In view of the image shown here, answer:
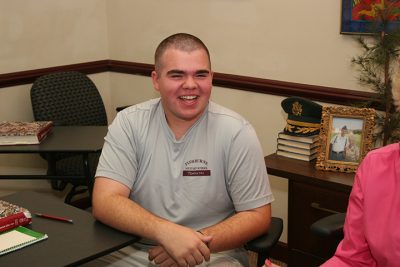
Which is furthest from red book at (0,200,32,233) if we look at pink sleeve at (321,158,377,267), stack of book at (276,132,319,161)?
stack of book at (276,132,319,161)

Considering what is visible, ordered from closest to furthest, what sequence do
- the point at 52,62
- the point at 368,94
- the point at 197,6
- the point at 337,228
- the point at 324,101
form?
1. the point at 337,228
2. the point at 368,94
3. the point at 324,101
4. the point at 197,6
5. the point at 52,62

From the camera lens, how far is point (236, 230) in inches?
78.7

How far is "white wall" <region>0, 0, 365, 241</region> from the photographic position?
3.06 meters

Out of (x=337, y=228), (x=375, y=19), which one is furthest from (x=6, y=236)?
(x=375, y=19)

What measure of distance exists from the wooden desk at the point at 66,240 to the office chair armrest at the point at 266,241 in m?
0.42

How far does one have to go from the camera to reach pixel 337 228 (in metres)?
2.03

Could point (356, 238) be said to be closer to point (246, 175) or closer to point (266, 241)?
point (266, 241)

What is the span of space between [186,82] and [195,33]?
5.22 feet

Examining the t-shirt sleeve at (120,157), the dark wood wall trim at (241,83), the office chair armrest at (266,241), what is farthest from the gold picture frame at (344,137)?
the t-shirt sleeve at (120,157)

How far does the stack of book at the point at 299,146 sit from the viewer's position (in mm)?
2723

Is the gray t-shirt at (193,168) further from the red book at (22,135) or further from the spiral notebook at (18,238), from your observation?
the red book at (22,135)

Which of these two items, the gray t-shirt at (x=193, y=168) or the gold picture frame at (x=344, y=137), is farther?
the gold picture frame at (x=344, y=137)

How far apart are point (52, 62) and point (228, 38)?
1272 millimetres

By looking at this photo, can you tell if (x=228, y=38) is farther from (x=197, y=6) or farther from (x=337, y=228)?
(x=337, y=228)
